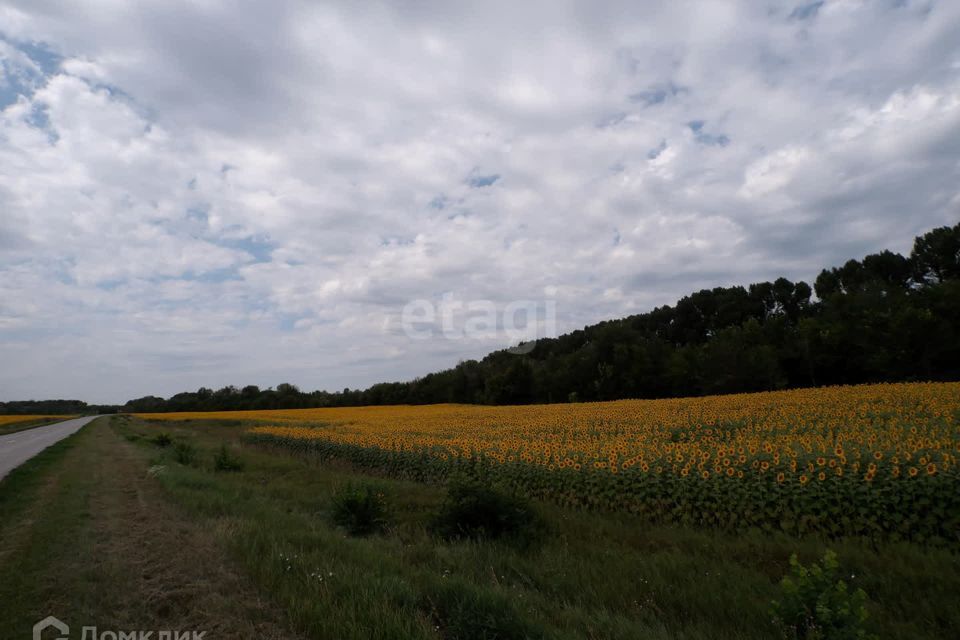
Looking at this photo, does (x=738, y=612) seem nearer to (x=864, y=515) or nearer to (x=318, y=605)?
(x=864, y=515)

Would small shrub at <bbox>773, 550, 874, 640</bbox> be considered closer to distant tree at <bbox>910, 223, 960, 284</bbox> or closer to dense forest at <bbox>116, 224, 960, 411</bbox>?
dense forest at <bbox>116, 224, 960, 411</bbox>

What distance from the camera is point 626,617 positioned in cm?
423

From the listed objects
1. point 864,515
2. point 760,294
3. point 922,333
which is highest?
point 760,294

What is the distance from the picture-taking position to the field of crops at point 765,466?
559 centimetres

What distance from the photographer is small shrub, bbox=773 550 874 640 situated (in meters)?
3.07

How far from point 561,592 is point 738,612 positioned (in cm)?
157

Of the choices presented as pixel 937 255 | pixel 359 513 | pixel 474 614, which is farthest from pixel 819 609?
pixel 937 255

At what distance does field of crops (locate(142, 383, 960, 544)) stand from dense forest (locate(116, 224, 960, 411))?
67.5ft

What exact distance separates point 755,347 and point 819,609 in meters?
40.0

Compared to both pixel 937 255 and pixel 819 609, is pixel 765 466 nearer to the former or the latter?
pixel 819 609

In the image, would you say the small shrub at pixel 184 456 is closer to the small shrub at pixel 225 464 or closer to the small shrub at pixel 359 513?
the small shrub at pixel 225 464

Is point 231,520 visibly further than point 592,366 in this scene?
No

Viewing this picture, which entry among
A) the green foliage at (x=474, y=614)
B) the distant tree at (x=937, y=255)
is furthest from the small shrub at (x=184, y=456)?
the distant tree at (x=937, y=255)

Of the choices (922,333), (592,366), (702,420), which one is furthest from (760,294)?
(702,420)
